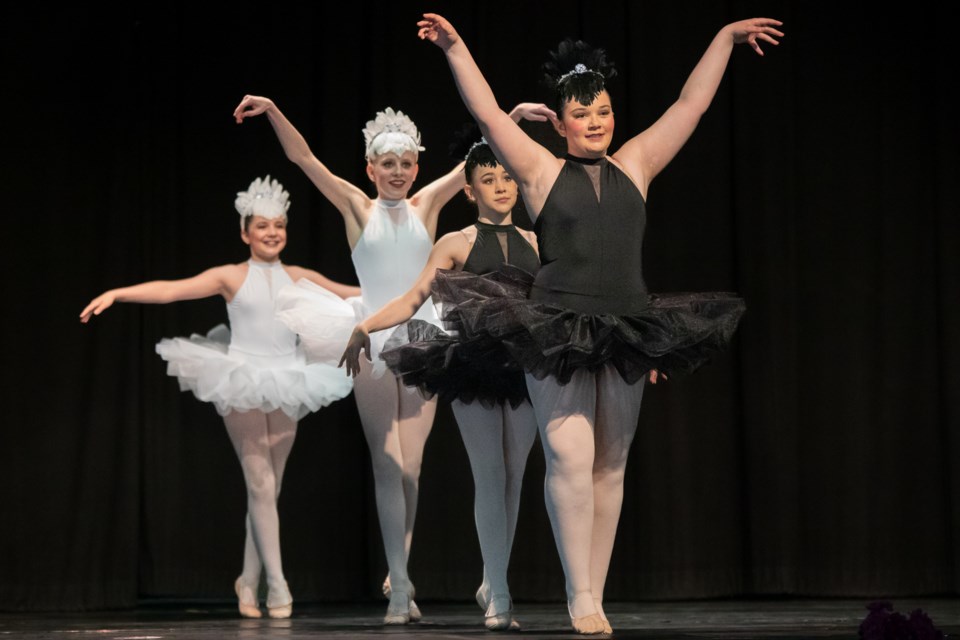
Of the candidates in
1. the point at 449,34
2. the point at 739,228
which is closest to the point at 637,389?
the point at 449,34

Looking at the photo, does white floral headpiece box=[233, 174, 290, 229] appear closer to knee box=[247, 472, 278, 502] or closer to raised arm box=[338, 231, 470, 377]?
knee box=[247, 472, 278, 502]

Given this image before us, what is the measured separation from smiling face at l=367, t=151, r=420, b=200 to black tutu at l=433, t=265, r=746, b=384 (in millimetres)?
1343

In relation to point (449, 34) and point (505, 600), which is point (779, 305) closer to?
point (505, 600)

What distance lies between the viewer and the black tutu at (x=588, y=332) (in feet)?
9.96

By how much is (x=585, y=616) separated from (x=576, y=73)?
1395 millimetres

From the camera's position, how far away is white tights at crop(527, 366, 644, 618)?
121 inches

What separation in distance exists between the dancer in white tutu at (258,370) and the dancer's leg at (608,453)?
1.63 metres

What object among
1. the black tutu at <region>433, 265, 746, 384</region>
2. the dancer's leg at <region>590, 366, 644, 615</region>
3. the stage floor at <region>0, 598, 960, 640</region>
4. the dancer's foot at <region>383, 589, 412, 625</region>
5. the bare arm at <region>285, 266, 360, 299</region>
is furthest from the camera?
the bare arm at <region>285, 266, 360, 299</region>

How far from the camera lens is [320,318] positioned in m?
4.62

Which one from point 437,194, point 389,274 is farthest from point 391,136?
point 389,274

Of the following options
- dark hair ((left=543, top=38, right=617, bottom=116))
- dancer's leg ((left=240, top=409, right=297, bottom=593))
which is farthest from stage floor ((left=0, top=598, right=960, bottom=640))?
dark hair ((left=543, top=38, right=617, bottom=116))

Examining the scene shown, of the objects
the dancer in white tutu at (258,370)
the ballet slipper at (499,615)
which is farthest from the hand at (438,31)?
the dancer in white tutu at (258,370)

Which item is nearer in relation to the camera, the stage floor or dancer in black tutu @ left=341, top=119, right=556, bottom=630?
the stage floor

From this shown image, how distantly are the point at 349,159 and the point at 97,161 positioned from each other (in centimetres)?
110
